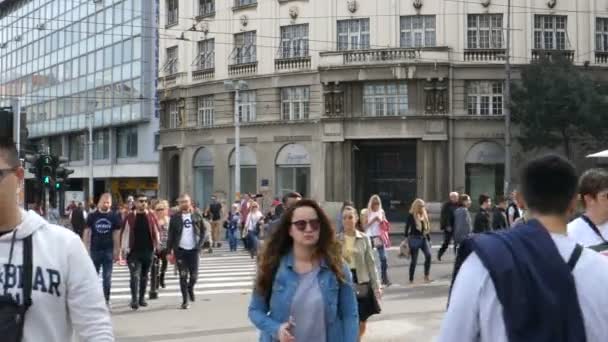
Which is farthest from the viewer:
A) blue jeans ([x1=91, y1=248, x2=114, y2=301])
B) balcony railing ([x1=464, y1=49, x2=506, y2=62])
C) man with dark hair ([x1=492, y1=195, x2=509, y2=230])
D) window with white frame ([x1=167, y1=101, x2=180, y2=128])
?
window with white frame ([x1=167, y1=101, x2=180, y2=128])

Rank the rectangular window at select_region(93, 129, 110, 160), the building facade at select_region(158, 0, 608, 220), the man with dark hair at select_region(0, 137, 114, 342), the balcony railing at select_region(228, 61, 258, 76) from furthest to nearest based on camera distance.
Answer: the rectangular window at select_region(93, 129, 110, 160) < the balcony railing at select_region(228, 61, 258, 76) < the building facade at select_region(158, 0, 608, 220) < the man with dark hair at select_region(0, 137, 114, 342)

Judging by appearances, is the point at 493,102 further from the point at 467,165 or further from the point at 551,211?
the point at 551,211

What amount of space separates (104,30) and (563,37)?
30323mm

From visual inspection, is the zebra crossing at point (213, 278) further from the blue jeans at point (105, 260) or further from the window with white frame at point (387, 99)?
the window with white frame at point (387, 99)

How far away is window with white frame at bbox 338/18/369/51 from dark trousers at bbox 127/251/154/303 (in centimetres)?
2819

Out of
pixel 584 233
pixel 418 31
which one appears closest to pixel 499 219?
pixel 584 233

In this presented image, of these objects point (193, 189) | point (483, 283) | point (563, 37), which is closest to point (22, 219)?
point (483, 283)

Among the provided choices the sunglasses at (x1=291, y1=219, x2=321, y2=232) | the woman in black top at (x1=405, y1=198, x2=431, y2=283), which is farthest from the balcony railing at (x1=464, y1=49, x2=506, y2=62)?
the sunglasses at (x1=291, y1=219, x2=321, y2=232)

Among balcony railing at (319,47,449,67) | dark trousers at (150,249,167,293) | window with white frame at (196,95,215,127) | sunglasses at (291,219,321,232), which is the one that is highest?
balcony railing at (319,47,449,67)

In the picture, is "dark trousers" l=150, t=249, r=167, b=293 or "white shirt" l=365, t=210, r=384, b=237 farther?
"white shirt" l=365, t=210, r=384, b=237

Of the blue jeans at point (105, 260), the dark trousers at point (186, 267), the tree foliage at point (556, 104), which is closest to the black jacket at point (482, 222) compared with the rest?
the dark trousers at point (186, 267)

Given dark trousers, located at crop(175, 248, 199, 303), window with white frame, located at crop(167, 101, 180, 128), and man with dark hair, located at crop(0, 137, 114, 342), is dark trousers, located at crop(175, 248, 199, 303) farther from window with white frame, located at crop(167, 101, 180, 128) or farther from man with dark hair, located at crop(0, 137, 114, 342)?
A: window with white frame, located at crop(167, 101, 180, 128)

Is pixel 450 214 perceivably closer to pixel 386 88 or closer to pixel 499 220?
pixel 499 220

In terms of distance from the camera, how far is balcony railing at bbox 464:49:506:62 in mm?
39344
